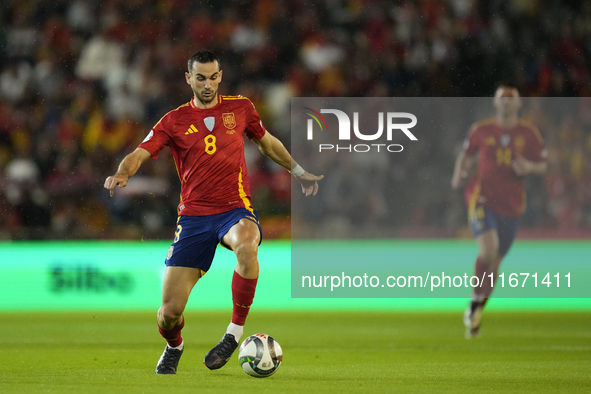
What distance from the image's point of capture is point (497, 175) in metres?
9.58

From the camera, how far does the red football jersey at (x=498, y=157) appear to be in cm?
954

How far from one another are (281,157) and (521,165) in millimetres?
4077

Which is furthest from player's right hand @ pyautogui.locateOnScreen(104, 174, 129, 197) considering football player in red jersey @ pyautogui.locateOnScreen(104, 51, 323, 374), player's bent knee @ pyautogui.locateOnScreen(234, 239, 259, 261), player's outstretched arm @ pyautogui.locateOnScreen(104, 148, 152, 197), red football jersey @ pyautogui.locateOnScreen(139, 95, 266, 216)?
player's bent knee @ pyautogui.locateOnScreen(234, 239, 259, 261)

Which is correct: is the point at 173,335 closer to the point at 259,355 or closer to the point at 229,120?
the point at 259,355

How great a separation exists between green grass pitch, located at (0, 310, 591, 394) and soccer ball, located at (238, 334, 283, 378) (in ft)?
0.25

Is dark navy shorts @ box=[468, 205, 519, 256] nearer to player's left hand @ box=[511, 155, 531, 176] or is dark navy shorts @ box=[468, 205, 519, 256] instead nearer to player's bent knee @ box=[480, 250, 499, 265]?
player's bent knee @ box=[480, 250, 499, 265]

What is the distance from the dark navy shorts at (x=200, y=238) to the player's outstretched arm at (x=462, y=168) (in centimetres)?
438

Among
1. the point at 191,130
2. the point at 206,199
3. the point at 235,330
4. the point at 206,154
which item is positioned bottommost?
the point at 235,330

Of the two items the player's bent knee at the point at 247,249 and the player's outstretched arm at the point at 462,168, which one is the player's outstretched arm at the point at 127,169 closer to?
the player's bent knee at the point at 247,249

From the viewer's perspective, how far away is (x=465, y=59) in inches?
516

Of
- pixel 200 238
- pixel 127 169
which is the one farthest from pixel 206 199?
pixel 127 169

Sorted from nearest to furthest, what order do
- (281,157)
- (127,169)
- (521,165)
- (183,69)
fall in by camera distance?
1. (127,169)
2. (281,157)
3. (521,165)
4. (183,69)

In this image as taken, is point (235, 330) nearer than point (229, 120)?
Yes

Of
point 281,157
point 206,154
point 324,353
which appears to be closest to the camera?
point 206,154
